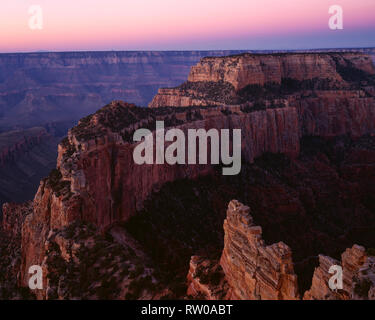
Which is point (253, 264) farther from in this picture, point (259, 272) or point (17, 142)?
point (17, 142)

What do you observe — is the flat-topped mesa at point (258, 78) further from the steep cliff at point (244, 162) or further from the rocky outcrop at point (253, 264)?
the rocky outcrop at point (253, 264)

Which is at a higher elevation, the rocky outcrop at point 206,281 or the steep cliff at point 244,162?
the steep cliff at point 244,162

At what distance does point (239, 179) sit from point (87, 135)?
2429cm

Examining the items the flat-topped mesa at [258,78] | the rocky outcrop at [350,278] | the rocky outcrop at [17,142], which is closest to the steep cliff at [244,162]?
the flat-topped mesa at [258,78]

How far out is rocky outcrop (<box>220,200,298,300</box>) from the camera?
59.5ft

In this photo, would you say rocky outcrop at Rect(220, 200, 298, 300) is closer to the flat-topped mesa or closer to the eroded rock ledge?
the eroded rock ledge

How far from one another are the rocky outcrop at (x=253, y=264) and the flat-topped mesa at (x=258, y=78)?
153 feet

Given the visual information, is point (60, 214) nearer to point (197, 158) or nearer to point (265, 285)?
point (265, 285)

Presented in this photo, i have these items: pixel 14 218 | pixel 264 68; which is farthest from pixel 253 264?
pixel 264 68

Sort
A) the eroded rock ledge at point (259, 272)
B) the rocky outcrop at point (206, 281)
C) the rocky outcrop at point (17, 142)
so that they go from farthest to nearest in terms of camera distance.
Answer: the rocky outcrop at point (17, 142) < the rocky outcrop at point (206, 281) < the eroded rock ledge at point (259, 272)

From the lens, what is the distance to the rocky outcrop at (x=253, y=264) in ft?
59.5

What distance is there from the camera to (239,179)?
5419 centimetres

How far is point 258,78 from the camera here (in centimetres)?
7394
